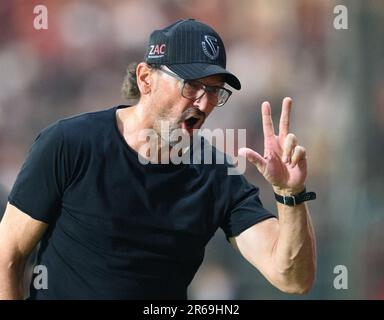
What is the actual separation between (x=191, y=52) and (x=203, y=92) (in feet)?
0.57

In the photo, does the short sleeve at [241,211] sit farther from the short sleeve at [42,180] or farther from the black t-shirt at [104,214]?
the short sleeve at [42,180]

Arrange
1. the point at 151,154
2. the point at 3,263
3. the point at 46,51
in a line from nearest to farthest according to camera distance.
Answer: the point at 3,263 < the point at 151,154 < the point at 46,51

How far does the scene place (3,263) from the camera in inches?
115

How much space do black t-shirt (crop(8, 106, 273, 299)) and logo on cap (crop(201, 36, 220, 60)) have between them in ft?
1.52

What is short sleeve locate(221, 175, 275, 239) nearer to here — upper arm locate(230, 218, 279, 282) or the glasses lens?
upper arm locate(230, 218, 279, 282)

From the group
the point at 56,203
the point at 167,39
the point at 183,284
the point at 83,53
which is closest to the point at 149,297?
the point at 183,284

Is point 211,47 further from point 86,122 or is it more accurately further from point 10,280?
point 10,280

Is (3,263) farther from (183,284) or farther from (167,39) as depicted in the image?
(167,39)

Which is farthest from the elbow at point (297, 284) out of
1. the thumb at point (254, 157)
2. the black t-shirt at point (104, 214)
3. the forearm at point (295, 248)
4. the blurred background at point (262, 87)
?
the blurred background at point (262, 87)

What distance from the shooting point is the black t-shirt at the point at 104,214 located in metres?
2.96

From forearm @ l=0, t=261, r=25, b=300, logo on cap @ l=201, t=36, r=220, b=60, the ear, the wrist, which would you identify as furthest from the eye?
forearm @ l=0, t=261, r=25, b=300

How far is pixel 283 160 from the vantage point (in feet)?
9.62

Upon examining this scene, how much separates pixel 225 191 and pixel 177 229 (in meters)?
0.29

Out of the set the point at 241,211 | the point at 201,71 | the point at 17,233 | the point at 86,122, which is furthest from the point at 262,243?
the point at 17,233
